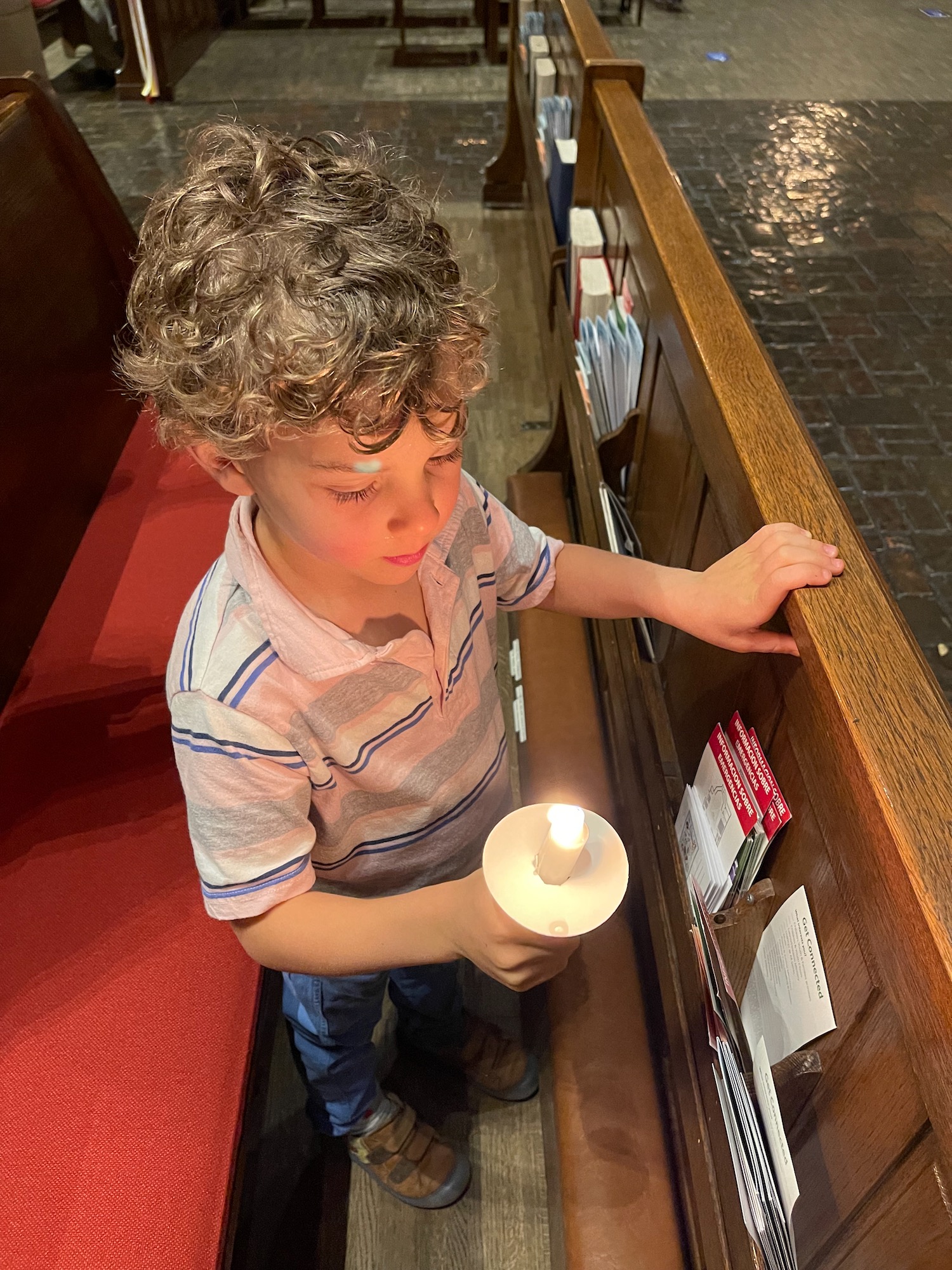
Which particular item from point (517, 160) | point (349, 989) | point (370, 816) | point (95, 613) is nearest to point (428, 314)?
point (370, 816)

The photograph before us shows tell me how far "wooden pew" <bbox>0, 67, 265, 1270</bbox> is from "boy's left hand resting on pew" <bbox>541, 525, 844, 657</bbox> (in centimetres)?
72

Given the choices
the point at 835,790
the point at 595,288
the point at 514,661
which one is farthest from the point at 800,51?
the point at 835,790

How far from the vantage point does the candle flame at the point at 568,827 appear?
576 mm

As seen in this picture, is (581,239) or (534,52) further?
(534,52)

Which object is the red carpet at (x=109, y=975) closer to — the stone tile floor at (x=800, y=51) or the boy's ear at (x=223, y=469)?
the boy's ear at (x=223, y=469)

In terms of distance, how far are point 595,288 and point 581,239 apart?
0.16 m

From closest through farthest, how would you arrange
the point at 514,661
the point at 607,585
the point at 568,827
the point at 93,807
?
the point at 568,827 → the point at 607,585 → the point at 93,807 → the point at 514,661

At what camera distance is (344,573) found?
85 cm

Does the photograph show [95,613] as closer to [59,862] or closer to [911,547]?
[59,862]

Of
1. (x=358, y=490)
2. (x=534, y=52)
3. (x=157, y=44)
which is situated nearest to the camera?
(x=358, y=490)

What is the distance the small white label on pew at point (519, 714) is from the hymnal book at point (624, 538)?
39cm

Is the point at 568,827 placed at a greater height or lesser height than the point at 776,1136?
greater

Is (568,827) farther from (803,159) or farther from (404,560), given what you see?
(803,159)

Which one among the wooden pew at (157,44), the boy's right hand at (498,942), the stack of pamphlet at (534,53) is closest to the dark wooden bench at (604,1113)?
the boy's right hand at (498,942)
